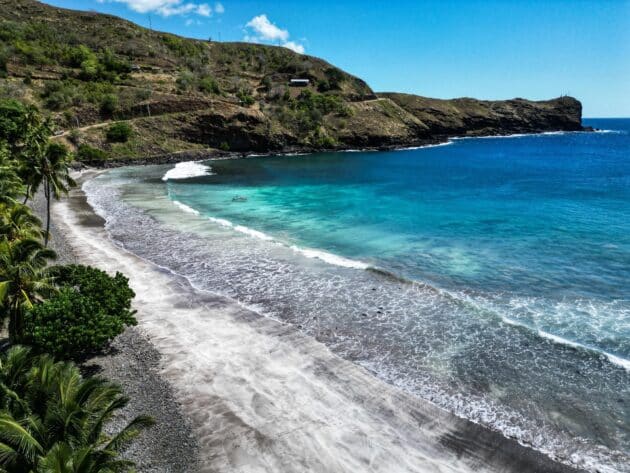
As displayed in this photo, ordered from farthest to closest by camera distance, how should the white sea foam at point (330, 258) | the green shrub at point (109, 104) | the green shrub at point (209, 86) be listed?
the green shrub at point (209, 86)
the green shrub at point (109, 104)
the white sea foam at point (330, 258)

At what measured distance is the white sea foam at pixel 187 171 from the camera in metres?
73.6

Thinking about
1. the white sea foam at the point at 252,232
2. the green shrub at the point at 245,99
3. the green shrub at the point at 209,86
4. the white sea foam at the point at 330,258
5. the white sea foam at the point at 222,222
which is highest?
the green shrub at the point at 209,86

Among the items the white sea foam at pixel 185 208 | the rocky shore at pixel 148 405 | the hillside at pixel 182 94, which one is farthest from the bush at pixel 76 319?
the hillside at pixel 182 94

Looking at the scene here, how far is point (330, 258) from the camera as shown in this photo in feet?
106

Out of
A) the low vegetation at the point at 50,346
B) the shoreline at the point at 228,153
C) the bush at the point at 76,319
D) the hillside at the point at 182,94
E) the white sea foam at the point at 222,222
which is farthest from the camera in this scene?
the hillside at the point at 182,94

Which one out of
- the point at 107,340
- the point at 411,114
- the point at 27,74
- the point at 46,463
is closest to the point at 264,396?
the point at 107,340

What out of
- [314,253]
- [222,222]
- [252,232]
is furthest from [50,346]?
[222,222]

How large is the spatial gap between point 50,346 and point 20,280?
294 cm

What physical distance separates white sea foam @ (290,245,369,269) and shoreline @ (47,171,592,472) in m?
10.1

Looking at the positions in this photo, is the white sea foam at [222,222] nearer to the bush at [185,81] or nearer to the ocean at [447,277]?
the ocean at [447,277]

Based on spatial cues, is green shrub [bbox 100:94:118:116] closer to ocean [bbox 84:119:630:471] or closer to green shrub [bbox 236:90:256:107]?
green shrub [bbox 236:90:256:107]

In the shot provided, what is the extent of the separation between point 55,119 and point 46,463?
95.8 meters

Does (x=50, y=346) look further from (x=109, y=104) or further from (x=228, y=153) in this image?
(x=228, y=153)

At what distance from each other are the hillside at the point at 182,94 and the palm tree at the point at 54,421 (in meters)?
81.5
